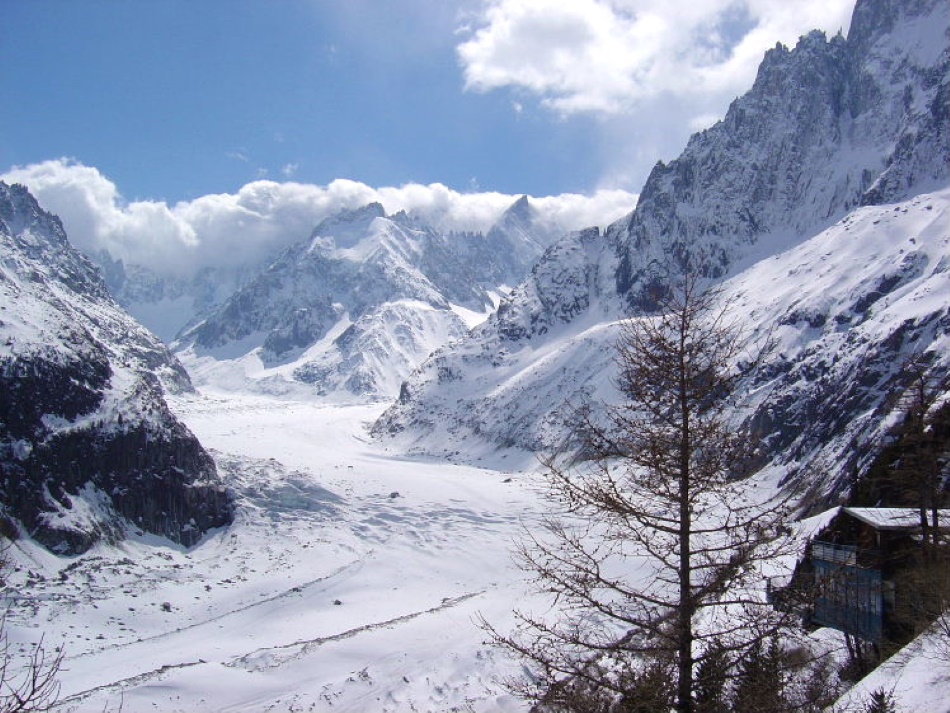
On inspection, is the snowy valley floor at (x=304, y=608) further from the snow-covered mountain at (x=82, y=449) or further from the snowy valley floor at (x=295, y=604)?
the snow-covered mountain at (x=82, y=449)

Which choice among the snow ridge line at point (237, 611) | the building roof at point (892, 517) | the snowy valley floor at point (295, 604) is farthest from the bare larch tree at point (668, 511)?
the snow ridge line at point (237, 611)

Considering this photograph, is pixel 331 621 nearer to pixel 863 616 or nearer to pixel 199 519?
pixel 199 519

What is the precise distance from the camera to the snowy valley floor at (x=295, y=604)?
42812 millimetres

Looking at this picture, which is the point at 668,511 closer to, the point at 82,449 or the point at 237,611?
the point at 237,611

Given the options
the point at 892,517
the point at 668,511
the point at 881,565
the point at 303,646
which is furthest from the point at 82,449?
the point at 668,511

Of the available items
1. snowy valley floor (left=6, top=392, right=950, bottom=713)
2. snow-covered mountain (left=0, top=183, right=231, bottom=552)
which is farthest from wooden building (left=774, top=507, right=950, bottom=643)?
snow-covered mountain (left=0, top=183, right=231, bottom=552)

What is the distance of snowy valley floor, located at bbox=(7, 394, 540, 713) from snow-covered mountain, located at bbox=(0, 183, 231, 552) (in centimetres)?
382

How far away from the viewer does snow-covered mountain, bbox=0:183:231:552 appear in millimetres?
76250

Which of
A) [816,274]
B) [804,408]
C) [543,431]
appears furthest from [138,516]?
[816,274]

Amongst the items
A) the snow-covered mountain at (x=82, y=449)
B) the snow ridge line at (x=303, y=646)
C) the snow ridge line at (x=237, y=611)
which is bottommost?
the snow ridge line at (x=237, y=611)

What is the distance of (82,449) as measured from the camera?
8325 centimetres

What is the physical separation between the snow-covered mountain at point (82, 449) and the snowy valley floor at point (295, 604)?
3825 mm

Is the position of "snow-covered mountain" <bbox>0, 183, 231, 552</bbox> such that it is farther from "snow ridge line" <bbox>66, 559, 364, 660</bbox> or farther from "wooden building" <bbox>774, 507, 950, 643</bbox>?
"wooden building" <bbox>774, 507, 950, 643</bbox>

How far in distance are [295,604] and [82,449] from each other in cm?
3541
